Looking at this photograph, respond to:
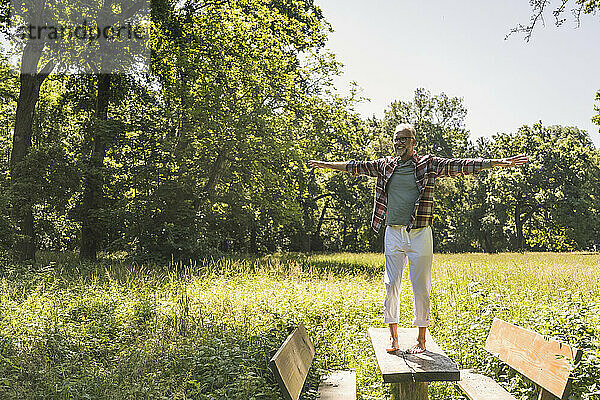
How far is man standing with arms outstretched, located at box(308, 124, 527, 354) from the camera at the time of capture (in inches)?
193

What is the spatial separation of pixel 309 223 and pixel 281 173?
1465 cm

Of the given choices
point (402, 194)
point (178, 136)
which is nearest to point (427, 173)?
point (402, 194)

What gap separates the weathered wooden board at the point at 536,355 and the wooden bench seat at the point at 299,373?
1.55 metres

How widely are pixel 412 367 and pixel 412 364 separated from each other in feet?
0.37

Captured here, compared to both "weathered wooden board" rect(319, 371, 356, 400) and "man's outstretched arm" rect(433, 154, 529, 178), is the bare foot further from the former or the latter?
"man's outstretched arm" rect(433, 154, 529, 178)

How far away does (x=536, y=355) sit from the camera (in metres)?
4.55

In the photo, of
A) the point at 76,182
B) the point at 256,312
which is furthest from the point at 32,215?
the point at 256,312

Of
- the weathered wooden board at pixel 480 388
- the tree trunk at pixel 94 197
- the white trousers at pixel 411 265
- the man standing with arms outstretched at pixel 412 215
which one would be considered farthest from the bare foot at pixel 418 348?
the tree trunk at pixel 94 197

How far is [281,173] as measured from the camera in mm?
21031

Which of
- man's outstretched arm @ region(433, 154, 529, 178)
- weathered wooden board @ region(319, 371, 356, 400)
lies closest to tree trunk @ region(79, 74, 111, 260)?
weathered wooden board @ region(319, 371, 356, 400)

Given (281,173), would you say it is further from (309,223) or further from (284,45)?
(309,223)

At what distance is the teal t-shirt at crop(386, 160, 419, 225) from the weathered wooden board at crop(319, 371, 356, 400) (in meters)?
1.62
